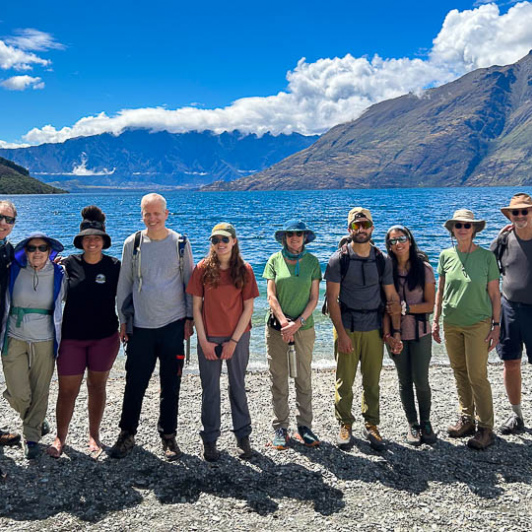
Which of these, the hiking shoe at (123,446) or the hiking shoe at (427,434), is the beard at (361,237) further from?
the hiking shoe at (123,446)

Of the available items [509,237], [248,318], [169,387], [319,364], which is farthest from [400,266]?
[319,364]

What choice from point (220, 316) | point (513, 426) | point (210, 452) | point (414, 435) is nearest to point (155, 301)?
point (220, 316)

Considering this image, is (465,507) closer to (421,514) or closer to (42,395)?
(421,514)

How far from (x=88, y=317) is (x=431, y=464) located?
17.1ft

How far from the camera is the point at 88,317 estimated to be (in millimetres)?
6398

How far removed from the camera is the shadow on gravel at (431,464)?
620cm

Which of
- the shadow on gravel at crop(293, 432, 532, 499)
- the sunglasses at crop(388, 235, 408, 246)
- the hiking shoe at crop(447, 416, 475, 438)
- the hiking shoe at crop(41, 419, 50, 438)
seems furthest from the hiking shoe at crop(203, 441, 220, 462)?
the sunglasses at crop(388, 235, 408, 246)

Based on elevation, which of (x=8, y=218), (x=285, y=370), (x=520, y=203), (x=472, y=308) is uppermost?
(x=8, y=218)

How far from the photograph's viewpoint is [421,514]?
555cm

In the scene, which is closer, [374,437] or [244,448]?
[244,448]

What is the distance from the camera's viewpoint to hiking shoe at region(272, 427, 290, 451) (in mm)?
7066

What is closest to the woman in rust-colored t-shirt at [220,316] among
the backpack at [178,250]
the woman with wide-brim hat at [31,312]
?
the backpack at [178,250]

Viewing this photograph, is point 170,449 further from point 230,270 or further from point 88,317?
point 230,270

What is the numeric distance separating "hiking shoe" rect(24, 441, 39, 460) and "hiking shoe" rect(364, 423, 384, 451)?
4.85 meters
